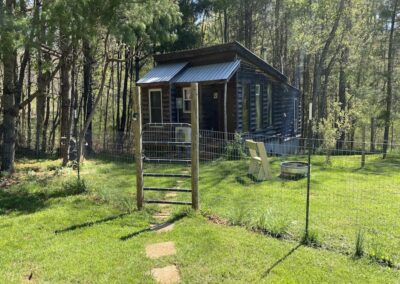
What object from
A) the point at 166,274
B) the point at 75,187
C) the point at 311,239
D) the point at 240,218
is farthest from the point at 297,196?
the point at 75,187

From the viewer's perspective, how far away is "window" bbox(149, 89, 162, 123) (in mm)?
13875

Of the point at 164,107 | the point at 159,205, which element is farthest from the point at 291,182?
the point at 164,107

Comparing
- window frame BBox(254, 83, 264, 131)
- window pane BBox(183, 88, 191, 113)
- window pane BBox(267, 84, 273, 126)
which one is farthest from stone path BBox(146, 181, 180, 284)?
window pane BBox(267, 84, 273, 126)

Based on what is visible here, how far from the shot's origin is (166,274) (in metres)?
3.69

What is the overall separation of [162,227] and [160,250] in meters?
0.79

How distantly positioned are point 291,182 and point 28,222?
5.32m

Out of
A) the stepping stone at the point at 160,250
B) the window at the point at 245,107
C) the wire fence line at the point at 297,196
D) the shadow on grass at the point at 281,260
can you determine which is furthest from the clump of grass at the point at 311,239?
the window at the point at 245,107

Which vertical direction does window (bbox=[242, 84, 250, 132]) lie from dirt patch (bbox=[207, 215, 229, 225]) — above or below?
above

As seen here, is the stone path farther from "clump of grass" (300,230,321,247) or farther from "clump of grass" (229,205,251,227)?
"clump of grass" (300,230,321,247)

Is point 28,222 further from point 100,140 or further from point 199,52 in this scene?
point 199,52

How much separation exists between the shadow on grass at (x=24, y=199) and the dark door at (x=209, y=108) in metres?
8.40

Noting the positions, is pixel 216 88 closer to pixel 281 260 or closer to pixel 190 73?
pixel 190 73

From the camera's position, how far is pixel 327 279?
3.48m

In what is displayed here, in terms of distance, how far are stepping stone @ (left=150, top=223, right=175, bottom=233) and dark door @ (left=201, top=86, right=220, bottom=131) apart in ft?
31.7
